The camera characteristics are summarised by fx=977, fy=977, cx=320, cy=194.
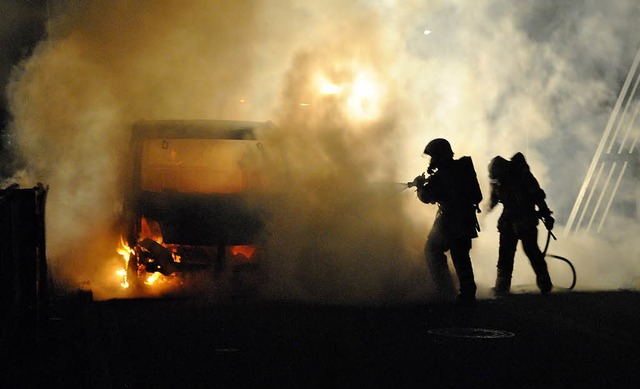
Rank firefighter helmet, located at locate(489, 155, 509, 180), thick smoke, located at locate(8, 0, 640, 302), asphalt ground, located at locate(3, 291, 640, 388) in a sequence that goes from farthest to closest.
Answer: thick smoke, located at locate(8, 0, 640, 302), firefighter helmet, located at locate(489, 155, 509, 180), asphalt ground, located at locate(3, 291, 640, 388)

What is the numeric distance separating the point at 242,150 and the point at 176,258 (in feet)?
5.20

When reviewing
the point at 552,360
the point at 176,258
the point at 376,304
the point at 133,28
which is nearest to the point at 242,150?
the point at 176,258

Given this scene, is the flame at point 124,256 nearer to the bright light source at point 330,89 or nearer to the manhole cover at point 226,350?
the bright light source at point 330,89

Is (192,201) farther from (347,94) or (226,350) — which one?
(226,350)

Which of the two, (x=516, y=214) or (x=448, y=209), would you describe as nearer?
(x=448, y=209)

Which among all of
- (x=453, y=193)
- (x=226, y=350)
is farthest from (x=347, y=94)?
(x=226, y=350)

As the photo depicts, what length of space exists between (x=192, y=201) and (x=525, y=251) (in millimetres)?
3747

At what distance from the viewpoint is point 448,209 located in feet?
32.6

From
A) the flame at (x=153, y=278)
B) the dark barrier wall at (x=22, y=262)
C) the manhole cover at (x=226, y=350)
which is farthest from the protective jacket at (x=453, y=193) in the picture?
the dark barrier wall at (x=22, y=262)

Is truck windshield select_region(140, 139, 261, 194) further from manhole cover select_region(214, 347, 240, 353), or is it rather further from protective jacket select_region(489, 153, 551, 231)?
manhole cover select_region(214, 347, 240, 353)

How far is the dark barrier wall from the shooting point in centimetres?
644

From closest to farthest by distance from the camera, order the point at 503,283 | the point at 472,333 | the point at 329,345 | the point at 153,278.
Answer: the point at 329,345 < the point at 472,333 < the point at 153,278 < the point at 503,283

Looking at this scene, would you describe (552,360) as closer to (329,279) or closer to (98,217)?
(329,279)

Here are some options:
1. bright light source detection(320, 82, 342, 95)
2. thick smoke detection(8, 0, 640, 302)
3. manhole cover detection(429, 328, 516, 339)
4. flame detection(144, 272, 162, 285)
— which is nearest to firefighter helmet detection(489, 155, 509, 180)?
thick smoke detection(8, 0, 640, 302)
